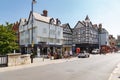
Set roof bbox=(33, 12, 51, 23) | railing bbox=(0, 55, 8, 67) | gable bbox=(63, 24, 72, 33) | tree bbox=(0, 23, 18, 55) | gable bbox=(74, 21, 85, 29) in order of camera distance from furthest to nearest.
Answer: gable bbox=(74, 21, 85, 29), gable bbox=(63, 24, 72, 33), roof bbox=(33, 12, 51, 23), tree bbox=(0, 23, 18, 55), railing bbox=(0, 55, 8, 67)

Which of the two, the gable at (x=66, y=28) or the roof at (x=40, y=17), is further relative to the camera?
the gable at (x=66, y=28)

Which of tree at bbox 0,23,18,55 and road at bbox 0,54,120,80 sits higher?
tree at bbox 0,23,18,55

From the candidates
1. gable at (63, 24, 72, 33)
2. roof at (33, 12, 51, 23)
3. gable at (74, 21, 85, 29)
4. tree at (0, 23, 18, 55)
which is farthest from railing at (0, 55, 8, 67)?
gable at (74, 21, 85, 29)

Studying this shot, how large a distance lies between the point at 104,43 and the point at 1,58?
6899 cm

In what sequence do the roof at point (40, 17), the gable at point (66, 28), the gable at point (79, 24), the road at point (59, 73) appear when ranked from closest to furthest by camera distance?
the road at point (59, 73) → the roof at point (40, 17) → the gable at point (66, 28) → the gable at point (79, 24)

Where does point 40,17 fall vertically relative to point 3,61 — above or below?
above

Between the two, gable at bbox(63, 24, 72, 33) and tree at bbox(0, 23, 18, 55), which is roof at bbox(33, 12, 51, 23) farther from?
tree at bbox(0, 23, 18, 55)

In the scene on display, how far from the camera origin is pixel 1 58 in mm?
21281

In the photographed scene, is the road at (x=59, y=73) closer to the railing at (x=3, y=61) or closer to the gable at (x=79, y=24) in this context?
the railing at (x=3, y=61)

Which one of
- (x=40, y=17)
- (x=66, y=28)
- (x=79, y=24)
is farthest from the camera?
(x=79, y=24)

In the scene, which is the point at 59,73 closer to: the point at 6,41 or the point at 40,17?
the point at 6,41

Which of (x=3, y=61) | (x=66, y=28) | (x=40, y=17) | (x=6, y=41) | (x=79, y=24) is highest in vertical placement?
(x=79, y=24)

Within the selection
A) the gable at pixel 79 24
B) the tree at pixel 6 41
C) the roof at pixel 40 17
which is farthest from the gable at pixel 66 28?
the tree at pixel 6 41

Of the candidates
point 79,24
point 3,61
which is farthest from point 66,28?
point 3,61
